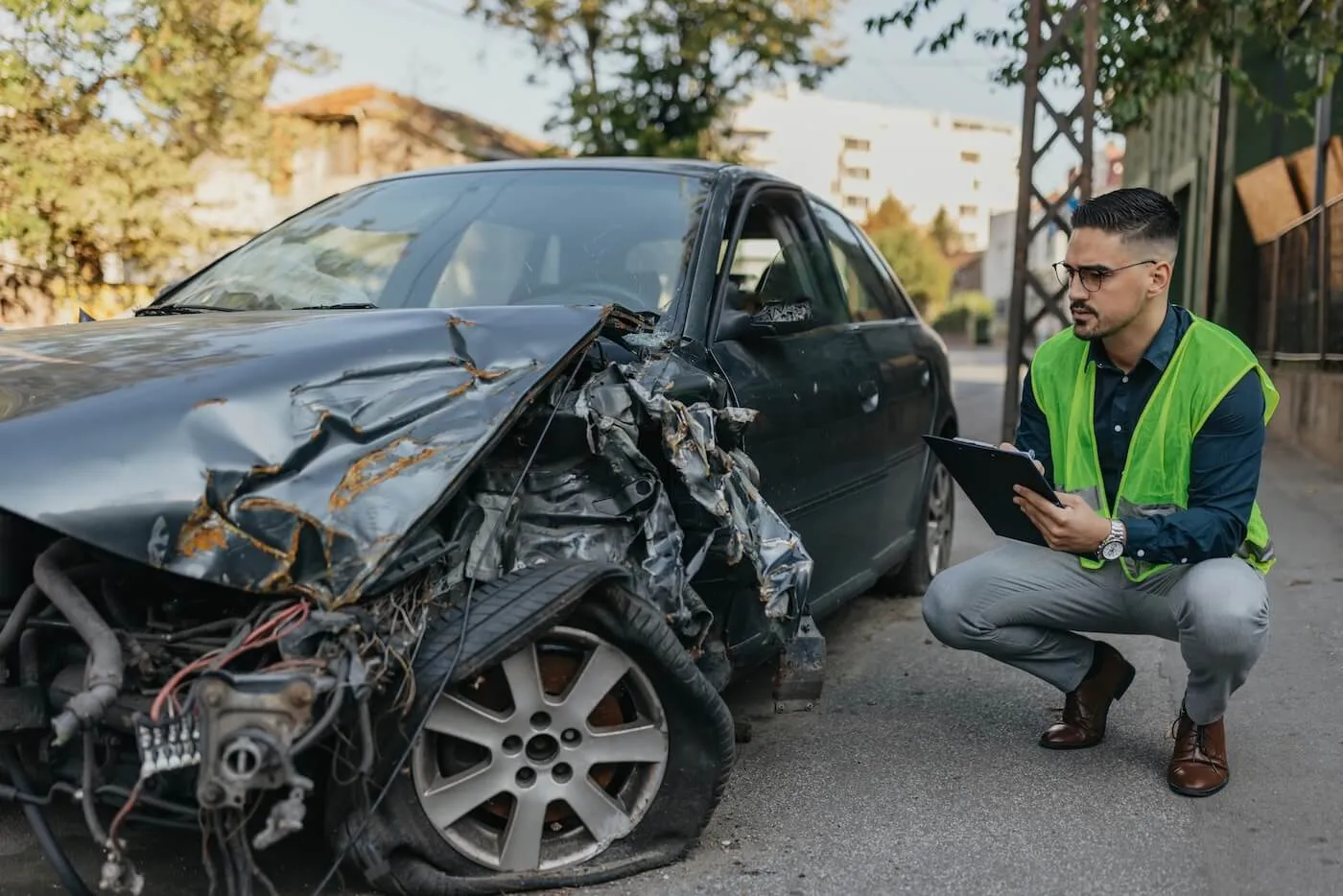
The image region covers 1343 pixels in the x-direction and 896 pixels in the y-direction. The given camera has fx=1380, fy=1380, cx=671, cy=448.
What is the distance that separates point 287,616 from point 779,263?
237 centimetres

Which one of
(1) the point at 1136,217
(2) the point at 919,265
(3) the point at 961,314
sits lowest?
(3) the point at 961,314

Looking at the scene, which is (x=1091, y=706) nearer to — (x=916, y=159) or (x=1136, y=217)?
(x=1136, y=217)

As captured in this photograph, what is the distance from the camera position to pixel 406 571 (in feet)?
8.31

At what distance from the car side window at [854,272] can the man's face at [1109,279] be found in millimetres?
1297

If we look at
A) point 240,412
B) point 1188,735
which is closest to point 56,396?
point 240,412

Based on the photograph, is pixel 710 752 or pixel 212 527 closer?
pixel 212 527

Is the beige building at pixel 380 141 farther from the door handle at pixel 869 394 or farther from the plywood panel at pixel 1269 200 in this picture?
the door handle at pixel 869 394

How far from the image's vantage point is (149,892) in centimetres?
280

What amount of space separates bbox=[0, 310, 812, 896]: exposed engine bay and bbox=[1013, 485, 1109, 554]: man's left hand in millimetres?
915

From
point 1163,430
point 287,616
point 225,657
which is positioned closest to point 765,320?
point 1163,430

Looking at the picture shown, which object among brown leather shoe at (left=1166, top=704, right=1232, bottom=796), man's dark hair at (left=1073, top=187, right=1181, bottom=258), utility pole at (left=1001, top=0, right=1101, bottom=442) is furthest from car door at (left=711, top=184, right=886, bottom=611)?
utility pole at (left=1001, top=0, right=1101, bottom=442)

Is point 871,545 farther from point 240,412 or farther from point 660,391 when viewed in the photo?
point 240,412

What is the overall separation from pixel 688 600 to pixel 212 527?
42.4 inches

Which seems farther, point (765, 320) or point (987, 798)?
point (765, 320)
